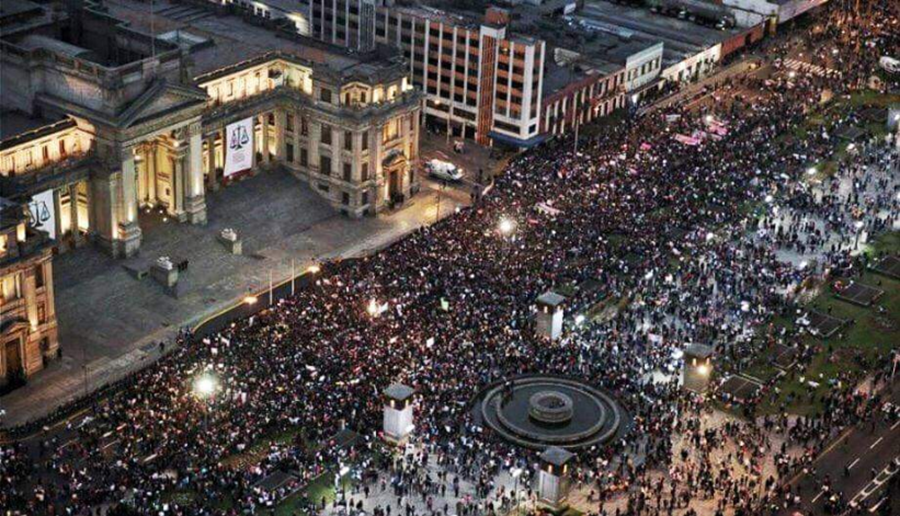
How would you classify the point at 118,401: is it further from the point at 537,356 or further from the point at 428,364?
the point at 537,356

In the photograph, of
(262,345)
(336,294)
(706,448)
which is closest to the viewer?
(706,448)

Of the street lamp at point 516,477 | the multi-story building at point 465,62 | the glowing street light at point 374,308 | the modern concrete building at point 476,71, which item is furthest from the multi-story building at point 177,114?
the street lamp at point 516,477

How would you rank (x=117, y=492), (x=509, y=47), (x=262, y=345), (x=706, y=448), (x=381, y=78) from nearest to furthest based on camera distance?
(x=117, y=492) → (x=706, y=448) → (x=262, y=345) → (x=381, y=78) → (x=509, y=47)

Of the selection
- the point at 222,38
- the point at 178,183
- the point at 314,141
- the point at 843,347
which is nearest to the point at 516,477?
the point at 843,347

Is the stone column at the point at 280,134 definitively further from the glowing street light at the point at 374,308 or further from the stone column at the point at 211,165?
the glowing street light at the point at 374,308

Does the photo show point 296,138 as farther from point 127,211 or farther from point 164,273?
point 164,273

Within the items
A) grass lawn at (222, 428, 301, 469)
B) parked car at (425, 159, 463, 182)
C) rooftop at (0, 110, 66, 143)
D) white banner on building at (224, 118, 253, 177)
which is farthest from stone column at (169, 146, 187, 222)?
grass lawn at (222, 428, 301, 469)

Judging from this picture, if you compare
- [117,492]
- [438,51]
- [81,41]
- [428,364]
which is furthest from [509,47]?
[117,492]
